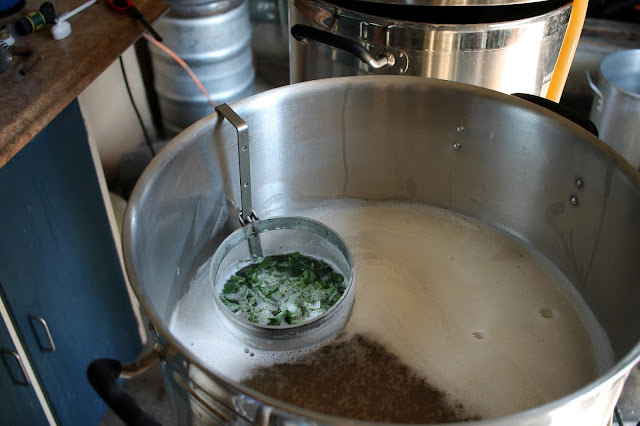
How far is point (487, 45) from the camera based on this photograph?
2.46 ft

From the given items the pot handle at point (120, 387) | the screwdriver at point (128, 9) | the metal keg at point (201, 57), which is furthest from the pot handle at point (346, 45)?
the metal keg at point (201, 57)

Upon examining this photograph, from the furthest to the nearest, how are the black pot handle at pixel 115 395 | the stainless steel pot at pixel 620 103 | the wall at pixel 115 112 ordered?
1. the wall at pixel 115 112
2. the stainless steel pot at pixel 620 103
3. the black pot handle at pixel 115 395

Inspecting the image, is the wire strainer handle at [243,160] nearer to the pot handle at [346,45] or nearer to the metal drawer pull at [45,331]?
the pot handle at [346,45]

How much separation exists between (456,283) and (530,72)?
0.32 metres

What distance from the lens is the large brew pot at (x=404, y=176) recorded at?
61 cm

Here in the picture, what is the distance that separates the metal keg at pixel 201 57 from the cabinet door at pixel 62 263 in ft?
2.49

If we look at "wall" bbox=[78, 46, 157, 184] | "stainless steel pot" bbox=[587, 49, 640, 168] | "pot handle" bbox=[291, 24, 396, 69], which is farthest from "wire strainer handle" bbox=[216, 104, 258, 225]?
"stainless steel pot" bbox=[587, 49, 640, 168]

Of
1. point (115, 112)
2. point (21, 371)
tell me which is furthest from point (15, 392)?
point (115, 112)

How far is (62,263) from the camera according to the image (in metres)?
0.92

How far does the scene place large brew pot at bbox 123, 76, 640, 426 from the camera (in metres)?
0.61

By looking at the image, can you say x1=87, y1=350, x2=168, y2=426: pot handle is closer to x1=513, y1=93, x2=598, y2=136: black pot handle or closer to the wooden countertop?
the wooden countertop

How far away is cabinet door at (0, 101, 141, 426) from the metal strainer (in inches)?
12.4

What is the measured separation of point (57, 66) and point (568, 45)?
0.74 m

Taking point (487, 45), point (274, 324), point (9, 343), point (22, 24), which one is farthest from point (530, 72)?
point (9, 343)
